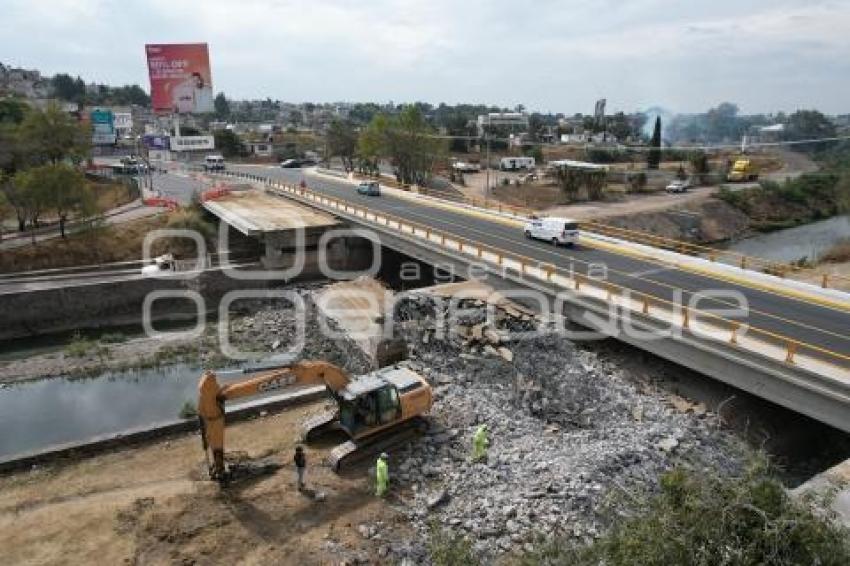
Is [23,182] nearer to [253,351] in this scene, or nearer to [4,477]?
[253,351]

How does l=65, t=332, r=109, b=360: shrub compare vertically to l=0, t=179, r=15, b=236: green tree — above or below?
below

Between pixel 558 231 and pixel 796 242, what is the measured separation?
44.0 meters

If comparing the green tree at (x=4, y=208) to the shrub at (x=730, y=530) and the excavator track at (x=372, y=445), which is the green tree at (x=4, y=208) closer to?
the excavator track at (x=372, y=445)

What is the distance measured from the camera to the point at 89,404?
26.3 metres

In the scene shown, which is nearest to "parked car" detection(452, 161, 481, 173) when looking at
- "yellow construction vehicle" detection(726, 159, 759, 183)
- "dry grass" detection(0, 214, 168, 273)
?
"yellow construction vehicle" detection(726, 159, 759, 183)

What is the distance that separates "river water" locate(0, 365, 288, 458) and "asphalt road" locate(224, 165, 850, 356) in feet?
58.7

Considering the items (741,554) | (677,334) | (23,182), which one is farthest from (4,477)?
(23,182)

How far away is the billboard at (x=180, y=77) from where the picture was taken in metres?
73.2

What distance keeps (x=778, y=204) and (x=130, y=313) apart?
7873cm

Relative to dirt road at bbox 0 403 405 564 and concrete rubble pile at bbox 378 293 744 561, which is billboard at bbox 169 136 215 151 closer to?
concrete rubble pile at bbox 378 293 744 561

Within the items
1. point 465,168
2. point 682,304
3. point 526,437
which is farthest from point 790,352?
point 465,168

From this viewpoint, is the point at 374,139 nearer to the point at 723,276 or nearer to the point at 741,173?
the point at 723,276


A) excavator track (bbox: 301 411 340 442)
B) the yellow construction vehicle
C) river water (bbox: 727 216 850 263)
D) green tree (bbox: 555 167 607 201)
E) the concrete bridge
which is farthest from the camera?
the yellow construction vehicle

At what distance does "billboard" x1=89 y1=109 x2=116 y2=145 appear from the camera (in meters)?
96.9
